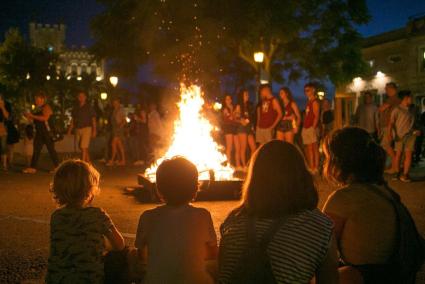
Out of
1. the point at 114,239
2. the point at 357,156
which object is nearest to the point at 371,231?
the point at 357,156

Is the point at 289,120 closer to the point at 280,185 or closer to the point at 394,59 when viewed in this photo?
the point at 280,185

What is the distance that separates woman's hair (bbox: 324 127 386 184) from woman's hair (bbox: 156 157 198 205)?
2.92 feet

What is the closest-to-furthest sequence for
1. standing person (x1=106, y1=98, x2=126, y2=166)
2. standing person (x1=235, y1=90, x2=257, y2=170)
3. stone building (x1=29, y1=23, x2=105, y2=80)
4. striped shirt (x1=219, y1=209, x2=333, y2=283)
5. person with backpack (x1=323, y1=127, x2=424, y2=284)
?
striped shirt (x1=219, y1=209, x2=333, y2=283) < person with backpack (x1=323, y1=127, x2=424, y2=284) < standing person (x1=235, y1=90, x2=257, y2=170) < standing person (x1=106, y1=98, x2=126, y2=166) < stone building (x1=29, y1=23, x2=105, y2=80)

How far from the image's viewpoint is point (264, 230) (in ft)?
8.30

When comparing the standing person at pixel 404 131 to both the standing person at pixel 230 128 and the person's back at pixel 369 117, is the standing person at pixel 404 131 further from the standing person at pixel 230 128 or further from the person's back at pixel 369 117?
the standing person at pixel 230 128

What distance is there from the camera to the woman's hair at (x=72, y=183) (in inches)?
133

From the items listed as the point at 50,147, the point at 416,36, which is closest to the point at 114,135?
the point at 50,147

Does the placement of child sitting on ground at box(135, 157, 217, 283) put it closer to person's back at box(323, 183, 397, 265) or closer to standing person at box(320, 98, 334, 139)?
person's back at box(323, 183, 397, 265)

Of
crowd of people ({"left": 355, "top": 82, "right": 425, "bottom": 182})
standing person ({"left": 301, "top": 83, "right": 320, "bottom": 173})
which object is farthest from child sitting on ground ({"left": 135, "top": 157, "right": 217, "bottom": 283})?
standing person ({"left": 301, "top": 83, "right": 320, "bottom": 173})

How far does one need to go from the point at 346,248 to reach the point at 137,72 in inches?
1124

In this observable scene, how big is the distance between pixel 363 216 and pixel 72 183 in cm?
178

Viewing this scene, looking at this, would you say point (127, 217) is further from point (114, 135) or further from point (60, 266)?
point (114, 135)

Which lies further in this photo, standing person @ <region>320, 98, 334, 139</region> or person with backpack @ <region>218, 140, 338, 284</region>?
standing person @ <region>320, 98, 334, 139</region>

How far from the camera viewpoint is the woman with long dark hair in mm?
2975
